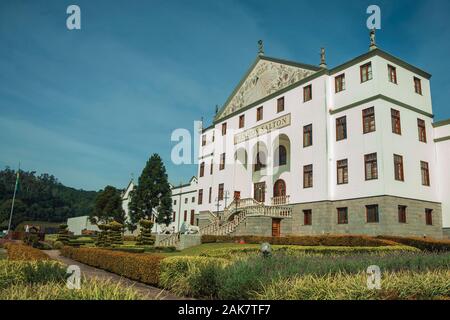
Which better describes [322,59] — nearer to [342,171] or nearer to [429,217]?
[342,171]

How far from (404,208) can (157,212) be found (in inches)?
1453

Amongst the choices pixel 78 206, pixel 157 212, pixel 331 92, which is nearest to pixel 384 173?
pixel 331 92

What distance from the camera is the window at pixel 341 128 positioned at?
1065 inches

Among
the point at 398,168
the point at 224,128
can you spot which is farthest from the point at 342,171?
the point at 224,128

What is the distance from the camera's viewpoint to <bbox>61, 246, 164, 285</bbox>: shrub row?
11.6 meters

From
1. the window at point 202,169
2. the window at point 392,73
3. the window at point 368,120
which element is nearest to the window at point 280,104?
the window at point 368,120

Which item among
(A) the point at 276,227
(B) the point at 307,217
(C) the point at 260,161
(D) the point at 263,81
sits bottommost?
(A) the point at 276,227

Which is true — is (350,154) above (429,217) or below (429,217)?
above

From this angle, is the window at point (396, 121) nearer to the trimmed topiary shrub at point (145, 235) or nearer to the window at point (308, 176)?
the window at point (308, 176)

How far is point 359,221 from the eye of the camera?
80.0ft

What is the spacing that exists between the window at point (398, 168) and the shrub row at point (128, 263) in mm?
19169

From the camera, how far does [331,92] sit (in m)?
28.6

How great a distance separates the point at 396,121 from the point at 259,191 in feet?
48.3

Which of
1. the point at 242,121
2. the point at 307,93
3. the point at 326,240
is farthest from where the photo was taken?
the point at 242,121
